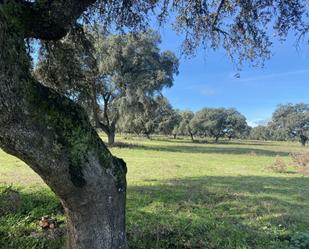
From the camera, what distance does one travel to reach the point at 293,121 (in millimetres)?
70625

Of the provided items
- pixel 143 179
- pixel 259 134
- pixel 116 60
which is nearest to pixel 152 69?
pixel 116 60

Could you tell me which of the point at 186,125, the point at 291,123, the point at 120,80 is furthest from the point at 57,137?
the point at 291,123

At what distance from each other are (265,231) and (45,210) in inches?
149

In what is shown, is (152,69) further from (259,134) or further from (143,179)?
(259,134)

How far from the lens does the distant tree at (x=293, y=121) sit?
68.6 meters

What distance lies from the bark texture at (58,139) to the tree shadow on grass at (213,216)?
4.67 ft

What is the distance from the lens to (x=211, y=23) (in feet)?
19.6

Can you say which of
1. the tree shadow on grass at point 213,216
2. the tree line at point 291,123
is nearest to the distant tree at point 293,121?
the tree line at point 291,123

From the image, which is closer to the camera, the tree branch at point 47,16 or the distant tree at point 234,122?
the tree branch at point 47,16

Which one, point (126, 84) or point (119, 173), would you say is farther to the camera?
point (126, 84)

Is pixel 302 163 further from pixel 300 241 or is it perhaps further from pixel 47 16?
pixel 47 16

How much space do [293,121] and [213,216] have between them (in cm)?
7018

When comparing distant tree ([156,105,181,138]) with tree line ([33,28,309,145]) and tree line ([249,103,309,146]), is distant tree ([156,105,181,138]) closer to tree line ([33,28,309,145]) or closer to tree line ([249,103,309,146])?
tree line ([33,28,309,145])

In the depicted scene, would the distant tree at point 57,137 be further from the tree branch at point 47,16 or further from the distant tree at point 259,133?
the distant tree at point 259,133
